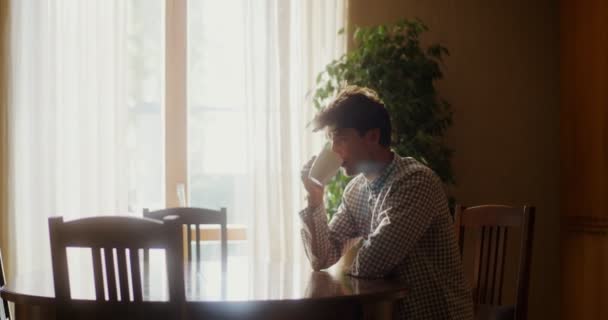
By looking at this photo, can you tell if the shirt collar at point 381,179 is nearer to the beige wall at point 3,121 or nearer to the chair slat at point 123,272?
the chair slat at point 123,272

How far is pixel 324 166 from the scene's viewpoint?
232cm

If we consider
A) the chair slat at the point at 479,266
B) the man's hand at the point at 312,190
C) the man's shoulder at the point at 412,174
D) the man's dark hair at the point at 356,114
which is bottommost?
the chair slat at the point at 479,266

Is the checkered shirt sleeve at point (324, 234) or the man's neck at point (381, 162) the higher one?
the man's neck at point (381, 162)

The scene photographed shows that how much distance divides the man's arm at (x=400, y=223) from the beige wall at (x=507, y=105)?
226cm

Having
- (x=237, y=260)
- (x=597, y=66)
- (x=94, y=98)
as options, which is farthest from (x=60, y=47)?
(x=597, y=66)

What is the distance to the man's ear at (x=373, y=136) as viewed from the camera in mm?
2240

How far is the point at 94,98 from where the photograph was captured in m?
3.83

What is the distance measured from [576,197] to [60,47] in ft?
9.23

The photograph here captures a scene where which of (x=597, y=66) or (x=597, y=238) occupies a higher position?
(x=597, y=66)

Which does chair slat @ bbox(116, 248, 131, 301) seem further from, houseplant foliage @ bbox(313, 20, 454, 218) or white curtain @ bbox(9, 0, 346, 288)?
houseplant foliage @ bbox(313, 20, 454, 218)

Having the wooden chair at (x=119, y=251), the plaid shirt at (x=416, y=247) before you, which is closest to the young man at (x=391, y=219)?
the plaid shirt at (x=416, y=247)

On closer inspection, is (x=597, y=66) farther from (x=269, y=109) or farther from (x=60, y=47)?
(x=60, y=47)

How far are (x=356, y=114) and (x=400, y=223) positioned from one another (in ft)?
1.23

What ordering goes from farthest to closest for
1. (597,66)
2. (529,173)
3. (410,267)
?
(529,173) < (597,66) < (410,267)
